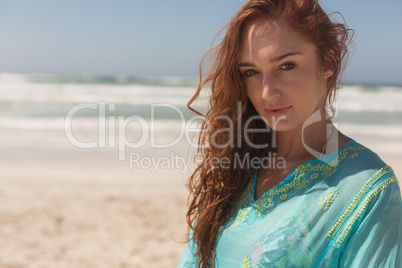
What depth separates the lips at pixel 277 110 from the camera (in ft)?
4.47

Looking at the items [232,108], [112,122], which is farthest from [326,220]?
[112,122]

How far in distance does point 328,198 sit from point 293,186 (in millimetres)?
159

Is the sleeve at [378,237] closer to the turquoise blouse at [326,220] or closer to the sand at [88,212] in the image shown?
the turquoise blouse at [326,220]

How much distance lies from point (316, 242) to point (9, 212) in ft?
15.1

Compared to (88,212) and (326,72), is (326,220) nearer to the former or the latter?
(326,72)

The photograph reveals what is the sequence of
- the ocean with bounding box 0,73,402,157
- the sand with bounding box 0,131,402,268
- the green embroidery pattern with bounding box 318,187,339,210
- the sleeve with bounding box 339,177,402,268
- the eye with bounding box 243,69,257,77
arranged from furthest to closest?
the ocean with bounding box 0,73,402,157, the sand with bounding box 0,131,402,268, the eye with bounding box 243,69,257,77, the green embroidery pattern with bounding box 318,187,339,210, the sleeve with bounding box 339,177,402,268

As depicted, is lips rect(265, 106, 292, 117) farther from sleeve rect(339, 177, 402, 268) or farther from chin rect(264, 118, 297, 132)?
sleeve rect(339, 177, 402, 268)

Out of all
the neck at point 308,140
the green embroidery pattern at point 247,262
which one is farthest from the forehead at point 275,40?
the green embroidery pattern at point 247,262

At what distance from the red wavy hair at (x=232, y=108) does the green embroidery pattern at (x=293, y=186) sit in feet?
0.21

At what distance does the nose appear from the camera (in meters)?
1.34

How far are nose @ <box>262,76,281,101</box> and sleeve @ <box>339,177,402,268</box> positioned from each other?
1.44 feet

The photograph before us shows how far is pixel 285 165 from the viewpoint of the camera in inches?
59.6

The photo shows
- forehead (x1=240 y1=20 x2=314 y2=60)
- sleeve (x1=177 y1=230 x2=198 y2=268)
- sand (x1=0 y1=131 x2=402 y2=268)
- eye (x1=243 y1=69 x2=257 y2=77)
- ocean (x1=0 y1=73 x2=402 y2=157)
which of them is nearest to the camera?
forehead (x1=240 y1=20 x2=314 y2=60)

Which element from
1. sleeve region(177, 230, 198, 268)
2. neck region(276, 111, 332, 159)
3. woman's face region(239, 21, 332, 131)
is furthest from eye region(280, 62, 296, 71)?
sleeve region(177, 230, 198, 268)
